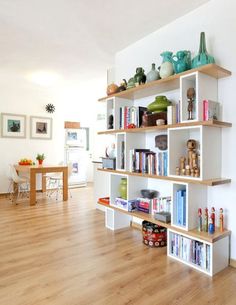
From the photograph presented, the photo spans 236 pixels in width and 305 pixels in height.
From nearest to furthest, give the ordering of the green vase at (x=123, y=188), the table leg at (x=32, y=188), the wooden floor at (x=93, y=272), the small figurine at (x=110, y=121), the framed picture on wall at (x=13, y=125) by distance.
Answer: the wooden floor at (x=93, y=272) < the green vase at (x=123, y=188) < the small figurine at (x=110, y=121) < the table leg at (x=32, y=188) < the framed picture on wall at (x=13, y=125)

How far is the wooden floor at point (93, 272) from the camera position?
1688 mm

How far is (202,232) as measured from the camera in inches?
82.4

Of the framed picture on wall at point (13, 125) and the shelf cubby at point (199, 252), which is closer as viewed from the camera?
the shelf cubby at point (199, 252)

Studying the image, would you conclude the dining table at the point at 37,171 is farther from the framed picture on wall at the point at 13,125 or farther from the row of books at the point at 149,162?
the row of books at the point at 149,162

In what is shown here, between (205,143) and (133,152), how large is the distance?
959mm

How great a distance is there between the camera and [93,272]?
2033 mm

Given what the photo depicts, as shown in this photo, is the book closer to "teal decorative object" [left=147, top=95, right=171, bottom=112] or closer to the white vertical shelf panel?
the white vertical shelf panel

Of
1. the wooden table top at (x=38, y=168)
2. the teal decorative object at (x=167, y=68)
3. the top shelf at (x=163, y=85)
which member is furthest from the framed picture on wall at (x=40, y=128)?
the teal decorative object at (x=167, y=68)

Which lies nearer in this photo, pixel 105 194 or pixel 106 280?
pixel 106 280

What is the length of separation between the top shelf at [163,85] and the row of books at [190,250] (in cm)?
151

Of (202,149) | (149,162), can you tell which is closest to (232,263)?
(202,149)

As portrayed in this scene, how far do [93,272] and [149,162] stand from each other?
1.23m

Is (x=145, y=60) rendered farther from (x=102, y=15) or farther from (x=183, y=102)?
(x=183, y=102)

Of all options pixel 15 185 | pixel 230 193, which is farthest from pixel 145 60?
pixel 15 185
